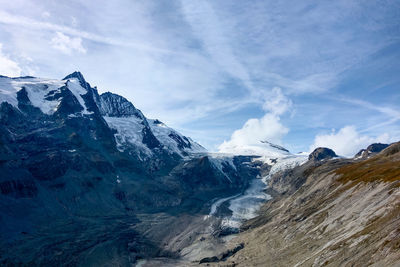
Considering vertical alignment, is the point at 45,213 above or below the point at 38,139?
below

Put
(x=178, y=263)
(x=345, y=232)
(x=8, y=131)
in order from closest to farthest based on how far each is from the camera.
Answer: (x=345, y=232), (x=178, y=263), (x=8, y=131)

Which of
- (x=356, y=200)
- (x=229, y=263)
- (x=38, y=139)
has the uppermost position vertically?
(x=38, y=139)

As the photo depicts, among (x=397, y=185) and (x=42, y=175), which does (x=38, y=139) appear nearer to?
(x=42, y=175)

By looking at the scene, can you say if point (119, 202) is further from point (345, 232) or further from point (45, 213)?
point (345, 232)

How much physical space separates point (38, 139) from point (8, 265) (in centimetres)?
12210

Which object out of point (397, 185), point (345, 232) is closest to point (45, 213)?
point (345, 232)

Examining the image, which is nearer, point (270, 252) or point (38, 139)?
point (270, 252)

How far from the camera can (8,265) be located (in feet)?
297

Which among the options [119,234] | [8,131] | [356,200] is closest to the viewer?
[356,200]

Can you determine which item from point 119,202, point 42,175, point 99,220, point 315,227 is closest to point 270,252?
point 315,227

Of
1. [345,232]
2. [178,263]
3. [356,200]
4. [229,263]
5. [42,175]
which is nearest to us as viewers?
[345,232]

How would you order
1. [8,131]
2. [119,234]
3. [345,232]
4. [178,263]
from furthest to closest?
[8,131] < [119,234] < [178,263] < [345,232]

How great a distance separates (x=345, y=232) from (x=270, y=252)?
25.2m

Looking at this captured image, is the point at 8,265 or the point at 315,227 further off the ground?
the point at 8,265
